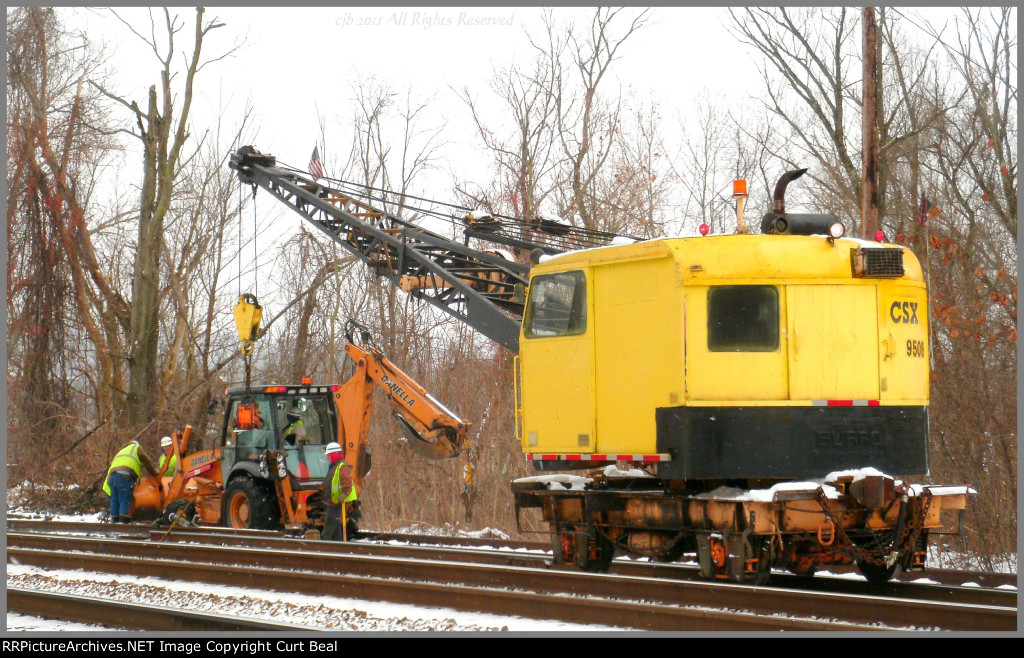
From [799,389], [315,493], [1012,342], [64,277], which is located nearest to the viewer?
[799,389]

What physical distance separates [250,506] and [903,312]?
32.9 ft

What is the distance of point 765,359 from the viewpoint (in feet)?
28.5

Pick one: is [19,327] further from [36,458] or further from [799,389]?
[799,389]

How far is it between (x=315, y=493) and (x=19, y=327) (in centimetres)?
1178

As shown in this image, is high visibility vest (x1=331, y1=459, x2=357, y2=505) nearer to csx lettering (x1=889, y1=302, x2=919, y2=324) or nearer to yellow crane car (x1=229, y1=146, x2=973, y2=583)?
yellow crane car (x1=229, y1=146, x2=973, y2=583)

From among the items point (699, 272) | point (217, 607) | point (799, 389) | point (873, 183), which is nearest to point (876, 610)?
point (799, 389)

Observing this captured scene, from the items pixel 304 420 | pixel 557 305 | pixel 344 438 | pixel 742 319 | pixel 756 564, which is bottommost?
pixel 756 564

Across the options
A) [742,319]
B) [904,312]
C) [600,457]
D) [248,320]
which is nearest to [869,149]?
[904,312]

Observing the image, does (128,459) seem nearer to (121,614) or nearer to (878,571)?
(121,614)

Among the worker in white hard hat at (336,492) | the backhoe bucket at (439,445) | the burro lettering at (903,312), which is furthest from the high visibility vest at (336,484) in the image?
the burro lettering at (903,312)

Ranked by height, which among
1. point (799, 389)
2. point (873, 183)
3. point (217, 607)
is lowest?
point (217, 607)

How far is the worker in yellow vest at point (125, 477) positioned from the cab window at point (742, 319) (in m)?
11.4

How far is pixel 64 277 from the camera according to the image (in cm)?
2447

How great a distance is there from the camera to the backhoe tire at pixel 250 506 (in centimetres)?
1505
